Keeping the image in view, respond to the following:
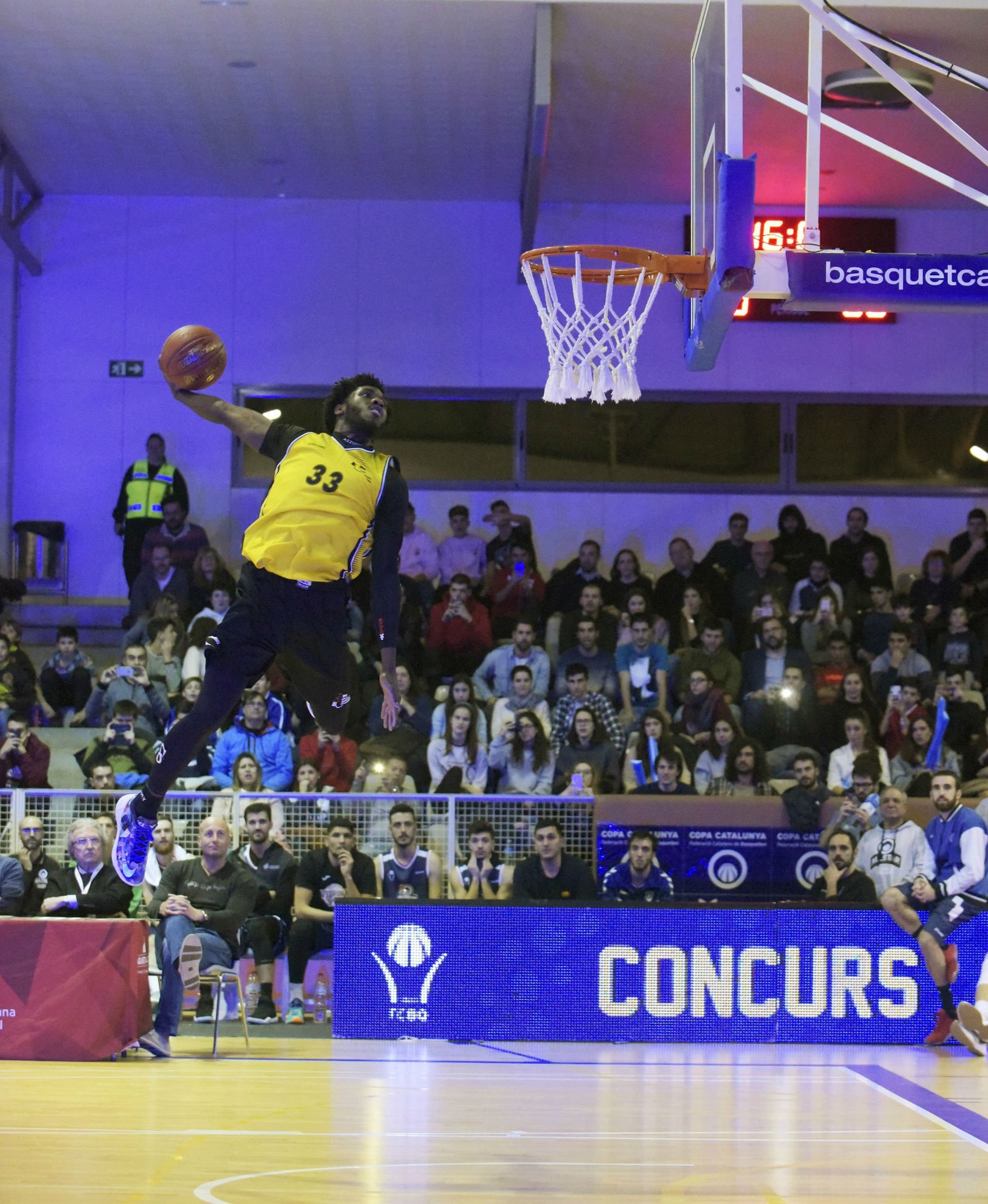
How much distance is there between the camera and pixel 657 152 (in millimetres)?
18047

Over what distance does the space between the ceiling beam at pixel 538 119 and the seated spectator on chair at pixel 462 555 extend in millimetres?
3337

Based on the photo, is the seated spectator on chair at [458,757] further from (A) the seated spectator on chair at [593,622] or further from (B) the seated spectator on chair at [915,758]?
(B) the seated spectator on chair at [915,758]

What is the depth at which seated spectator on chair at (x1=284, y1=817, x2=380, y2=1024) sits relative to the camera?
12367 mm

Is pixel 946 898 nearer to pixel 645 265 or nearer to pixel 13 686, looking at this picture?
pixel 645 265

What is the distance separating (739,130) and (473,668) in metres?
8.83

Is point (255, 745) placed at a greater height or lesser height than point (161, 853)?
greater

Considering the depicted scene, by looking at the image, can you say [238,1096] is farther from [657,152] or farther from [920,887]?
[657,152]

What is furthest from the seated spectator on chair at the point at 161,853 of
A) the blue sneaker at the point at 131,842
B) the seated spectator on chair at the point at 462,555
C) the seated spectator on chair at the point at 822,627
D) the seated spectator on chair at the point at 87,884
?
the seated spectator on chair at the point at 822,627

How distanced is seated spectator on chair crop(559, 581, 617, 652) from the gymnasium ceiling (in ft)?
17.2

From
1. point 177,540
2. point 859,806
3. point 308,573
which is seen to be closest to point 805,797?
point 859,806

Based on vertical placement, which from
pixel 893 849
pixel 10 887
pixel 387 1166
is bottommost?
pixel 387 1166

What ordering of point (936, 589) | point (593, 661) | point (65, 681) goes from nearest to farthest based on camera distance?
point (593, 661)
point (65, 681)
point (936, 589)

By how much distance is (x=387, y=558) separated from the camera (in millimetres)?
7188

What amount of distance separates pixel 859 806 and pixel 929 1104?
4.46 meters
